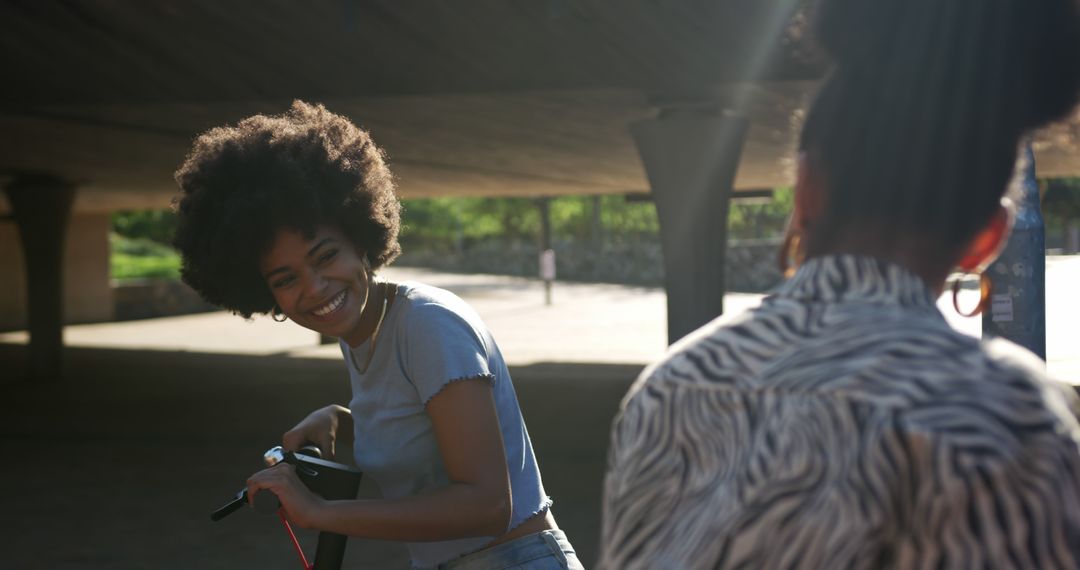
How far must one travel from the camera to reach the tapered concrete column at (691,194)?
10727 millimetres

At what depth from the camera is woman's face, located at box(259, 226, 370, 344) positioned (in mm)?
2578

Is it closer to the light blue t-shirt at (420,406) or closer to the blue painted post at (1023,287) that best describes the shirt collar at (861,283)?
the light blue t-shirt at (420,406)

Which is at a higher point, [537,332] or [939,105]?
[939,105]

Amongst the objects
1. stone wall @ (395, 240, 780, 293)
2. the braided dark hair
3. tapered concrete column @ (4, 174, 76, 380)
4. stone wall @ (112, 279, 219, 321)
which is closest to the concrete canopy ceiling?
tapered concrete column @ (4, 174, 76, 380)

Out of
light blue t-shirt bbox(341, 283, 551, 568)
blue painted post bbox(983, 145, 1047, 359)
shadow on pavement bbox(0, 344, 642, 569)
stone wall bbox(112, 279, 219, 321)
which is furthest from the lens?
stone wall bbox(112, 279, 219, 321)

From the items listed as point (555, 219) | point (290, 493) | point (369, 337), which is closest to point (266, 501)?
point (290, 493)

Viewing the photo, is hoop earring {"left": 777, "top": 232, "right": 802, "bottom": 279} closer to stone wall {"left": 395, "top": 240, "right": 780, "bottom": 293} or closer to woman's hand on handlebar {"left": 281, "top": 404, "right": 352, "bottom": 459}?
woman's hand on handlebar {"left": 281, "top": 404, "right": 352, "bottom": 459}

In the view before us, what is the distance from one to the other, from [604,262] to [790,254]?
4274 cm

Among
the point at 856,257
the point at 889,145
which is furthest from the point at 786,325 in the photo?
the point at 889,145

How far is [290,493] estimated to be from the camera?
2264mm

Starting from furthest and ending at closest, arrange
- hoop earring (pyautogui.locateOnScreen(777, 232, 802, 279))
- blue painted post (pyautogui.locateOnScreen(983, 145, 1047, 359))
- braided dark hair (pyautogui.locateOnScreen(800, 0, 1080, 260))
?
blue painted post (pyautogui.locateOnScreen(983, 145, 1047, 359)), hoop earring (pyautogui.locateOnScreen(777, 232, 802, 279)), braided dark hair (pyautogui.locateOnScreen(800, 0, 1080, 260))

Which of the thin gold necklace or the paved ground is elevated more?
the thin gold necklace

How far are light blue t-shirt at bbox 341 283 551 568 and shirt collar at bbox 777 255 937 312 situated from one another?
3.74 feet

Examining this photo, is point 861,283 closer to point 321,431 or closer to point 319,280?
point 319,280
